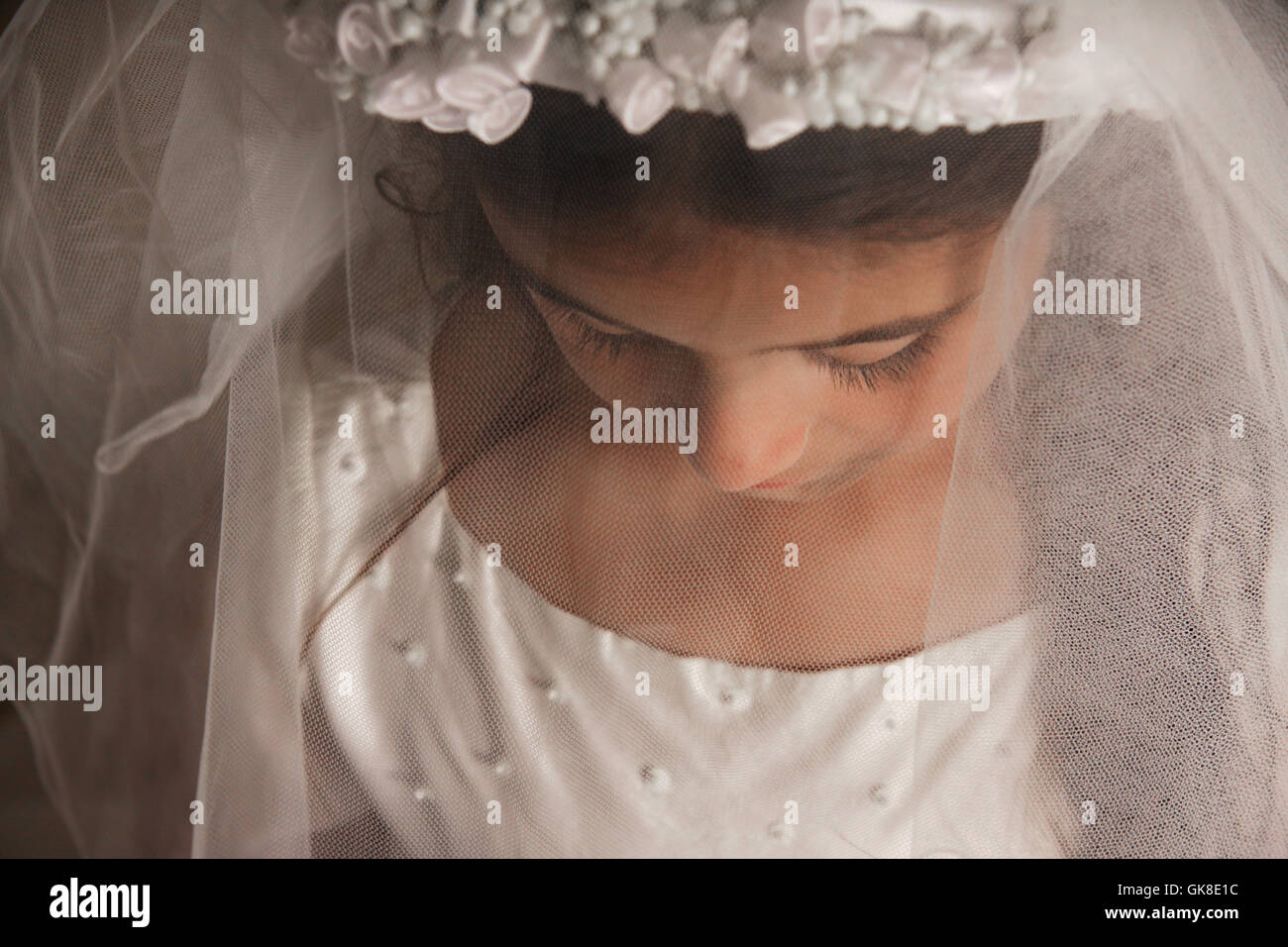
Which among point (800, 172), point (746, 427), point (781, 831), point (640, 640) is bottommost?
point (781, 831)

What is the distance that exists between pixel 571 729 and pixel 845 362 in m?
0.29

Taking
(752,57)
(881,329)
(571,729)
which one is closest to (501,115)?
(752,57)

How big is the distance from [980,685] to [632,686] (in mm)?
221

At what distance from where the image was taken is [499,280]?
544 mm

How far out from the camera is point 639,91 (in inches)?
17.5

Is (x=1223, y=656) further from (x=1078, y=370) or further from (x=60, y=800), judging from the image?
(x=60, y=800)

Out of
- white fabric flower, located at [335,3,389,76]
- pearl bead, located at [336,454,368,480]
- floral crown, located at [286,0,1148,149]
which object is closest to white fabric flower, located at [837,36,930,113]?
floral crown, located at [286,0,1148,149]

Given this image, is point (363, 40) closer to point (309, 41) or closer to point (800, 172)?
point (309, 41)

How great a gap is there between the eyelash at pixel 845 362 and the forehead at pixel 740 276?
1cm

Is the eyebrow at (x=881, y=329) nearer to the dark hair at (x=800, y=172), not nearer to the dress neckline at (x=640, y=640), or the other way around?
the dark hair at (x=800, y=172)
